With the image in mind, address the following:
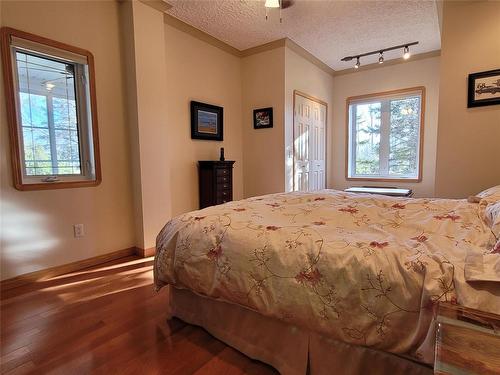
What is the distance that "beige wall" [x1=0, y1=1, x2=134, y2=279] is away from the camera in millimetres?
2043

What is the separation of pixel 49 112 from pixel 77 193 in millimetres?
738

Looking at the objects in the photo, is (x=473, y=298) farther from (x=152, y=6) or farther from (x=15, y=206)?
(x=152, y=6)

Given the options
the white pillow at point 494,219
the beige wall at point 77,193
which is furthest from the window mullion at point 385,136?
the beige wall at point 77,193

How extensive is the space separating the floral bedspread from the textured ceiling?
246 centimetres

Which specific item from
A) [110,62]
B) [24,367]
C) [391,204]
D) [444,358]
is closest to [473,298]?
[444,358]

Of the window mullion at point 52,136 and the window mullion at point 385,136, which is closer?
the window mullion at point 52,136

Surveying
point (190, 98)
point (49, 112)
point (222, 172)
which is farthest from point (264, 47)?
point (49, 112)

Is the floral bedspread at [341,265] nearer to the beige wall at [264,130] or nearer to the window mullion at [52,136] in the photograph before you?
the window mullion at [52,136]

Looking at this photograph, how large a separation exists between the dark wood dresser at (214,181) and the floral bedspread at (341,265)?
1.77 meters

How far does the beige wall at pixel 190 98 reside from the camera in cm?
317

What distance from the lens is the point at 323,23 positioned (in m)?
3.23

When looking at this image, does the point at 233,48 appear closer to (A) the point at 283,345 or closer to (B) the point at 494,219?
(B) the point at 494,219

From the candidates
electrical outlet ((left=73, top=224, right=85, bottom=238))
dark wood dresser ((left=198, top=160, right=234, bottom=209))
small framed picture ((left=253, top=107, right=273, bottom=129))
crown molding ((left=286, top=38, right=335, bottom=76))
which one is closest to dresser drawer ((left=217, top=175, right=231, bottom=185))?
dark wood dresser ((left=198, top=160, right=234, bottom=209))

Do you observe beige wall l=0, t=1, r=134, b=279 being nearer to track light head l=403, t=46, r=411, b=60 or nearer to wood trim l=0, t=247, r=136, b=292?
wood trim l=0, t=247, r=136, b=292
